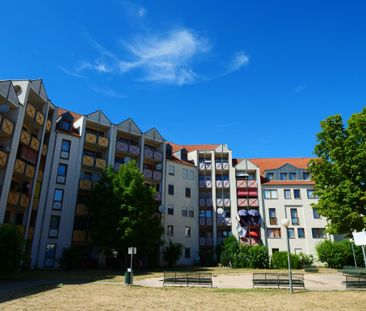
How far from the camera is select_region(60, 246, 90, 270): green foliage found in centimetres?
3284

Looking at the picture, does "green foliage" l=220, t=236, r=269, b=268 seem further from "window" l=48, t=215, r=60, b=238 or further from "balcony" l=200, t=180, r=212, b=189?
"window" l=48, t=215, r=60, b=238

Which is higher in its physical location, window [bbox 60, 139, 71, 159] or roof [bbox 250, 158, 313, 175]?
roof [bbox 250, 158, 313, 175]

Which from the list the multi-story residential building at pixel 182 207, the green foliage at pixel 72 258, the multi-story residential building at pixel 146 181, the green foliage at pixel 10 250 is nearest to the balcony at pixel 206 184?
the multi-story residential building at pixel 146 181

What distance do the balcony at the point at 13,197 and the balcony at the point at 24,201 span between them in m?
0.58

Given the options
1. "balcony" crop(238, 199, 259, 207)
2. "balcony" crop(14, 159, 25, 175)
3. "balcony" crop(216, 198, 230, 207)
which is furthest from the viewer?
"balcony" crop(216, 198, 230, 207)

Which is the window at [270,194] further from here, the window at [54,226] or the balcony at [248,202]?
the window at [54,226]

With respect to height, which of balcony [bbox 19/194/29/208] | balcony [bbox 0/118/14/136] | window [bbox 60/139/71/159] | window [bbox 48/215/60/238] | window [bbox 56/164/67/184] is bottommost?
window [bbox 48/215/60/238]

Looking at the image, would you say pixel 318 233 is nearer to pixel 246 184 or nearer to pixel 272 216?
pixel 272 216

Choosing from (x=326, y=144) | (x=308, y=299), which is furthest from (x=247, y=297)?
(x=326, y=144)

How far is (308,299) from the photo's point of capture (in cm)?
1534

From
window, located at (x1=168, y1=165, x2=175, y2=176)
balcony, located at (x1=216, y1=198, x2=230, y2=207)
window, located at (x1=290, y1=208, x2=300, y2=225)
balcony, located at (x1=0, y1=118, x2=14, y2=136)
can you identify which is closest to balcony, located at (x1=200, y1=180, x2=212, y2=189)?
balcony, located at (x1=216, y1=198, x2=230, y2=207)

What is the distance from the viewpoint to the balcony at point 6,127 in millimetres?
27688

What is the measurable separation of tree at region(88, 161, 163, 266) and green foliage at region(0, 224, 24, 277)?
9.91 metres

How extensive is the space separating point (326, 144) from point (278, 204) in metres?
23.3
